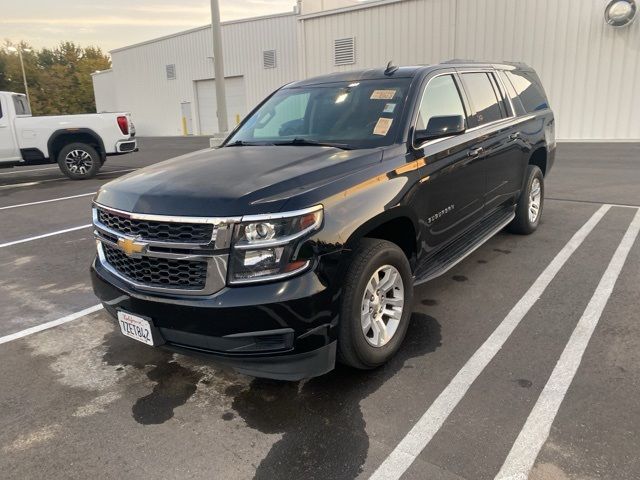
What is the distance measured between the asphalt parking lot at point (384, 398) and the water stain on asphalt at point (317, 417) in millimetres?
10

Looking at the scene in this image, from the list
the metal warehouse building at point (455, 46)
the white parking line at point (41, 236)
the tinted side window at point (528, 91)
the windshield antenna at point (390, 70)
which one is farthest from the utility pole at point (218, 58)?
the windshield antenna at point (390, 70)

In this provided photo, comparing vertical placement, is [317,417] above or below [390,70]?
below

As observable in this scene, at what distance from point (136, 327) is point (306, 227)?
1.17m

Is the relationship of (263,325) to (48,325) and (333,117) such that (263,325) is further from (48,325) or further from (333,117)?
(48,325)

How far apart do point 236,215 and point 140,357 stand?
5.21ft

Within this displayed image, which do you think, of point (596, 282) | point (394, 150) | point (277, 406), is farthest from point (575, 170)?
point (277, 406)

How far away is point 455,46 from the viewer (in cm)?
1845

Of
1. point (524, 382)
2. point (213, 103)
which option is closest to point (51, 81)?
point (213, 103)

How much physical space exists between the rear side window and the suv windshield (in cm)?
920

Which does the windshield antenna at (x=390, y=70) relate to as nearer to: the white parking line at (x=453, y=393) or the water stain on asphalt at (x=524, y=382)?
the white parking line at (x=453, y=393)

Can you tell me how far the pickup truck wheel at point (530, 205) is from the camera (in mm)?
5770

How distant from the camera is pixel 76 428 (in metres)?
2.81

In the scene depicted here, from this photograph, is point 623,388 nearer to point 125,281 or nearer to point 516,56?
point 125,281

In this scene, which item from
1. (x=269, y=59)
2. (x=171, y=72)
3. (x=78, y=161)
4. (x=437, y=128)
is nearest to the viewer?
(x=437, y=128)
